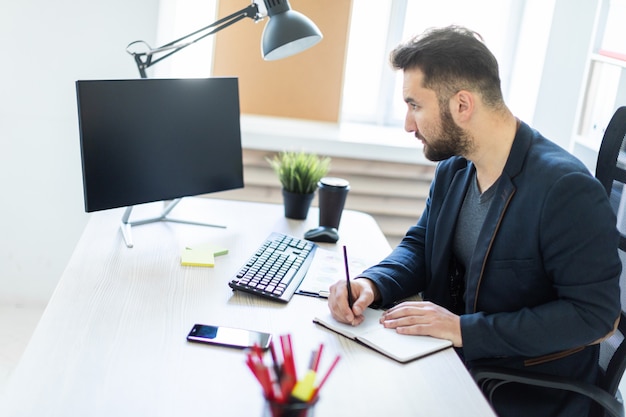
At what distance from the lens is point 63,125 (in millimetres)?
2713

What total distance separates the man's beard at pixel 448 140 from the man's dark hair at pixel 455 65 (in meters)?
0.05

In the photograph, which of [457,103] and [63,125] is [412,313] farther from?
[63,125]

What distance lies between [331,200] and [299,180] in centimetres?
13

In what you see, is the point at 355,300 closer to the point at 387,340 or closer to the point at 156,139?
the point at 387,340

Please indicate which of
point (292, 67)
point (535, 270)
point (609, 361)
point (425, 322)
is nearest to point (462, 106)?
point (535, 270)

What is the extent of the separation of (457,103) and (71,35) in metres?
1.63

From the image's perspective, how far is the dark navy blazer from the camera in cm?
140

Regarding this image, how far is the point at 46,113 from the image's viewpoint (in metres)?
2.70

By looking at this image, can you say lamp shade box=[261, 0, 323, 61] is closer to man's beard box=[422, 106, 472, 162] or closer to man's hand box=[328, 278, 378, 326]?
man's beard box=[422, 106, 472, 162]

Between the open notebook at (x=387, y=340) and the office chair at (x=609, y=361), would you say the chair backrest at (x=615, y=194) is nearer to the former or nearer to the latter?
the office chair at (x=609, y=361)

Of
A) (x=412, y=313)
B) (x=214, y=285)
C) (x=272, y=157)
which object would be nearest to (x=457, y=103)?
(x=412, y=313)

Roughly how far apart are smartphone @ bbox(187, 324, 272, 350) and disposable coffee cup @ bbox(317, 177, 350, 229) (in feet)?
2.29

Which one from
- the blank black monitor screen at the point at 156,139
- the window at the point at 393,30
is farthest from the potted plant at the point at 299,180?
the window at the point at 393,30

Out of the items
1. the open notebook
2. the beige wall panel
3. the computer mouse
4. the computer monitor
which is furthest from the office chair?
the beige wall panel
